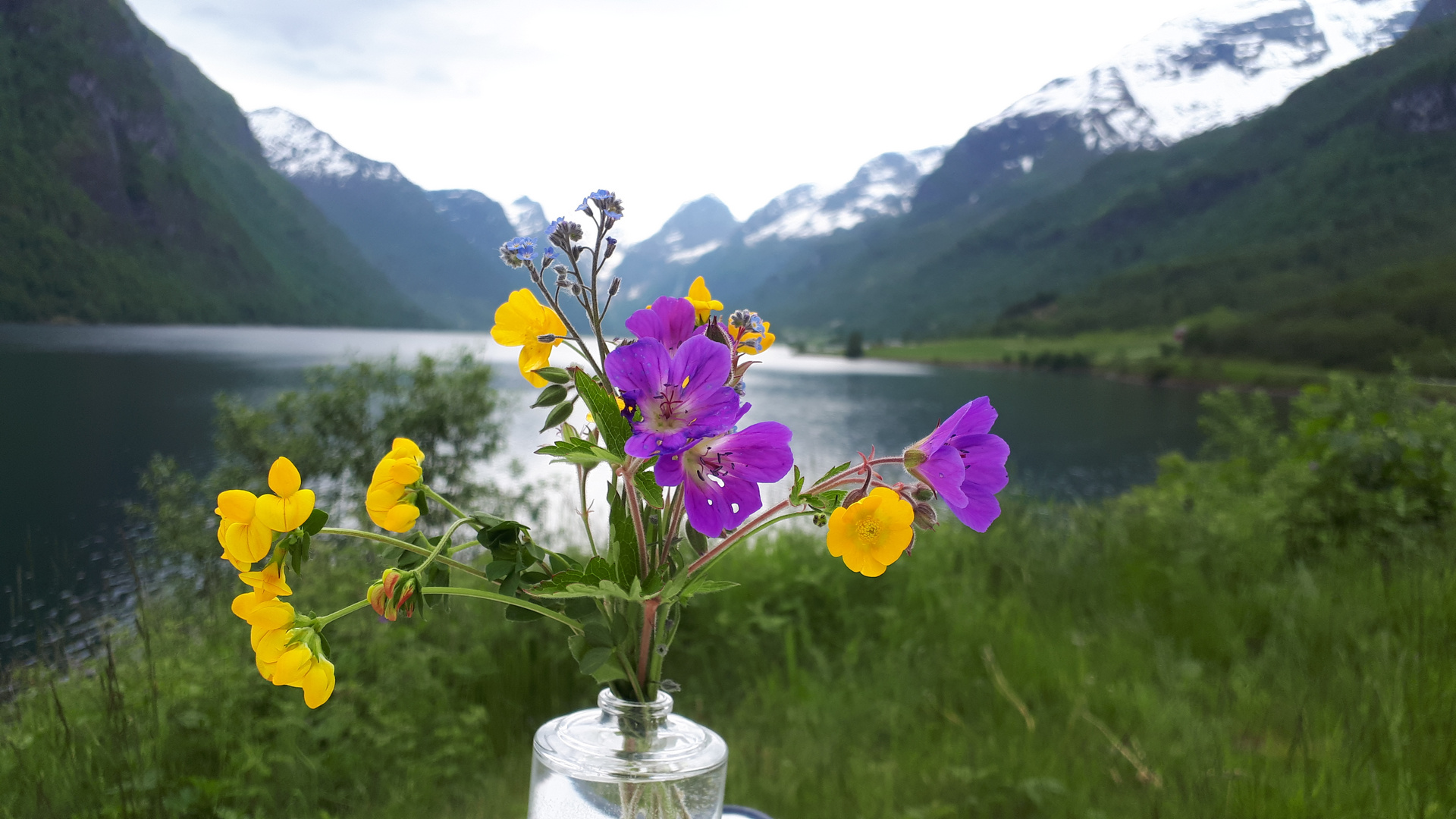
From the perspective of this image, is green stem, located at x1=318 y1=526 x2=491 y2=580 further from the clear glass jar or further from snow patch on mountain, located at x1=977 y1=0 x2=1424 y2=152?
snow patch on mountain, located at x1=977 y1=0 x2=1424 y2=152

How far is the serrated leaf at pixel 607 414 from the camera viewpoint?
522 mm

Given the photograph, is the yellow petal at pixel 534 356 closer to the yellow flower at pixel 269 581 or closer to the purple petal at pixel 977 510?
the yellow flower at pixel 269 581

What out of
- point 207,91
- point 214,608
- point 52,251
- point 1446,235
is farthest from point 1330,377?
point 207,91

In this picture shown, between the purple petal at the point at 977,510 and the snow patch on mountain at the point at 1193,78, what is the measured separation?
543ft

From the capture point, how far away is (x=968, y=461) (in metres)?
0.61

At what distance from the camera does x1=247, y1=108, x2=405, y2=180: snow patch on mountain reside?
112438 millimetres

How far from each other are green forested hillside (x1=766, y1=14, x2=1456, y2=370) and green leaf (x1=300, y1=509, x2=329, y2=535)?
163 feet

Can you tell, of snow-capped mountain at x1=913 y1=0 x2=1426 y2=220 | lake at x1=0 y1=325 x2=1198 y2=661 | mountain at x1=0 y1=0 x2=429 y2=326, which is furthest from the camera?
snow-capped mountain at x1=913 y1=0 x2=1426 y2=220

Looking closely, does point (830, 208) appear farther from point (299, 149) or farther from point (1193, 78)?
point (299, 149)

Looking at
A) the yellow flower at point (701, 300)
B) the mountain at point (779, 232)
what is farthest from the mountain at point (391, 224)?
the yellow flower at point (701, 300)

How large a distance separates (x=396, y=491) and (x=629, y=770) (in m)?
0.34

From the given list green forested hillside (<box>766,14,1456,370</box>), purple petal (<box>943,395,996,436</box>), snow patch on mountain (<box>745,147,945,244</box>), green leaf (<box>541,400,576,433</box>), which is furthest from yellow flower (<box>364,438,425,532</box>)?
snow patch on mountain (<box>745,147,945,244</box>)

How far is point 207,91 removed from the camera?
10569 cm

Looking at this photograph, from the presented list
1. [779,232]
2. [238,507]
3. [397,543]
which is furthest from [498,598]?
[779,232]
